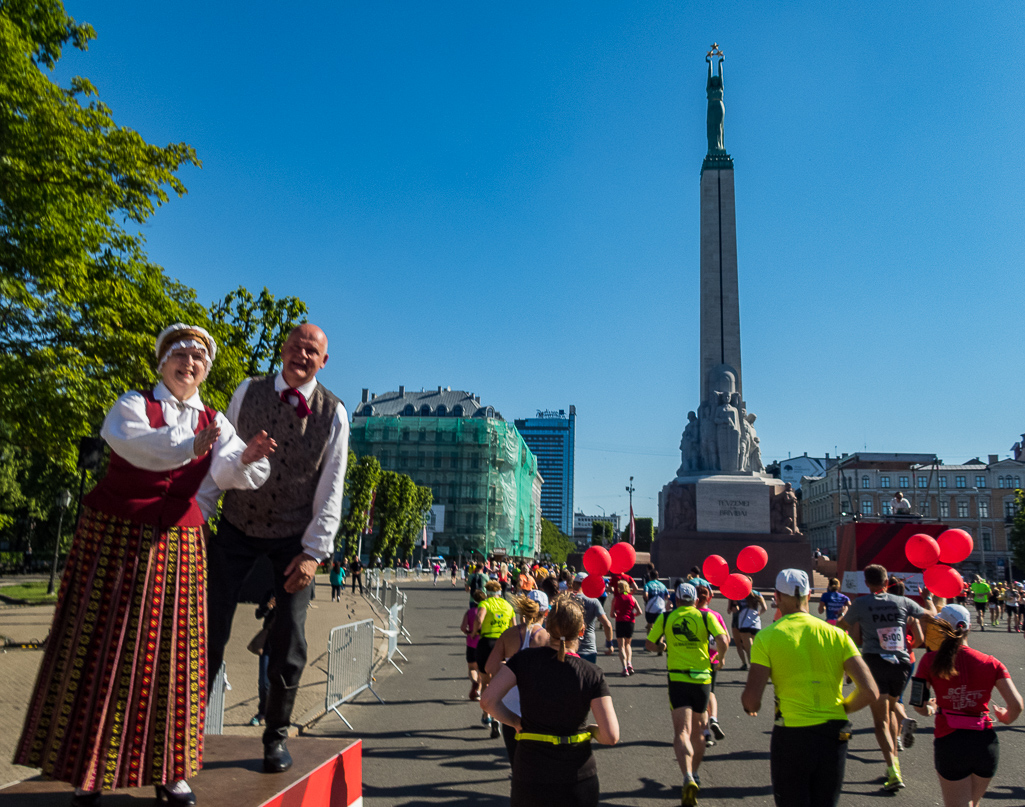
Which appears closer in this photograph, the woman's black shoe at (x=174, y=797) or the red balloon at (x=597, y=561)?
the woman's black shoe at (x=174, y=797)

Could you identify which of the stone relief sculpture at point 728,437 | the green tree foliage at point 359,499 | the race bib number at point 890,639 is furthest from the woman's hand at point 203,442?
the green tree foliage at point 359,499

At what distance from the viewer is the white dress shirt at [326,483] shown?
3262mm

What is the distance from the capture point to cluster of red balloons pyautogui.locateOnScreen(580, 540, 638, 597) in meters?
12.4

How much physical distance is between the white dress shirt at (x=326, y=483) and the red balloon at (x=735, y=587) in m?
8.50

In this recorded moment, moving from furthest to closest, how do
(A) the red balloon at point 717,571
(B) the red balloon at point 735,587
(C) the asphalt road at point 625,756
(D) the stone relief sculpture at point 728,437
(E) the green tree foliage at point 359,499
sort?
(E) the green tree foliage at point 359,499 < (D) the stone relief sculpture at point 728,437 < (A) the red balloon at point 717,571 < (B) the red balloon at point 735,587 < (C) the asphalt road at point 625,756

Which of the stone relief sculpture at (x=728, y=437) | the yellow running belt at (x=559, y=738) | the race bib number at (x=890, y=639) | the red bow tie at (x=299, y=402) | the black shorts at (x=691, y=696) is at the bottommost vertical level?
the black shorts at (x=691, y=696)

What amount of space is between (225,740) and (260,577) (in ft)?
2.77

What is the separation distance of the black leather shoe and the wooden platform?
0.08 feet

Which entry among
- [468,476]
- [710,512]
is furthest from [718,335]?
[468,476]

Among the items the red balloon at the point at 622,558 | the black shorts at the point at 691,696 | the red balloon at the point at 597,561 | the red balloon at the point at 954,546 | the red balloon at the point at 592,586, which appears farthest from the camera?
the red balloon at the point at 622,558

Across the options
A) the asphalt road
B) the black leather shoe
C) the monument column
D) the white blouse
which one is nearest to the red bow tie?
the white blouse

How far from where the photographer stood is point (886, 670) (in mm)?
7332

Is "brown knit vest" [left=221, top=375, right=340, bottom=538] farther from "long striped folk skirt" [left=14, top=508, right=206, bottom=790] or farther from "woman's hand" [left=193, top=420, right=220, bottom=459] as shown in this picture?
"woman's hand" [left=193, top=420, right=220, bottom=459]

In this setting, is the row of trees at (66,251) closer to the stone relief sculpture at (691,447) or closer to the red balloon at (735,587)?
A: the red balloon at (735,587)
